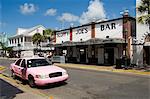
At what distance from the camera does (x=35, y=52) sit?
59.0 meters

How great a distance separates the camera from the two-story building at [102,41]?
27.2 meters

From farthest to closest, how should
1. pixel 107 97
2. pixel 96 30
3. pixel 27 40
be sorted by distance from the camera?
1. pixel 27 40
2. pixel 96 30
3. pixel 107 97

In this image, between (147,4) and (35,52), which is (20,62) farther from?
(35,52)

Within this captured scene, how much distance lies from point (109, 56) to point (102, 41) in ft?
10.4

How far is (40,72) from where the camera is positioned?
11.3 metres

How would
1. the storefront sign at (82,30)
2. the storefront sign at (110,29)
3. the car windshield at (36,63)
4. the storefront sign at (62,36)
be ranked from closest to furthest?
the car windshield at (36,63)
the storefront sign at (110,29)
the storefront sign at (82,30)
the storefront sign at (62,36)

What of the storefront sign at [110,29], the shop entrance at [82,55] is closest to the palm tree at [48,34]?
the shop entrance at [82,55]

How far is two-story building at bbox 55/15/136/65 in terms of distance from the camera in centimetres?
2717

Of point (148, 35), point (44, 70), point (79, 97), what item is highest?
point (148, 35)

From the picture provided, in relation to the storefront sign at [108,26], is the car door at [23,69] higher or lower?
lower

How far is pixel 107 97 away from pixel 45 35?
49442 mm

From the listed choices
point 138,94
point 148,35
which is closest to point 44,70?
point 138,94

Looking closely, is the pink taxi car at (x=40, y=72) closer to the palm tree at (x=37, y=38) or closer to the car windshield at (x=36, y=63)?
the car windshield at (x=36, y=63)

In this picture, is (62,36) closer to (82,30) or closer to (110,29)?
(82,30)
